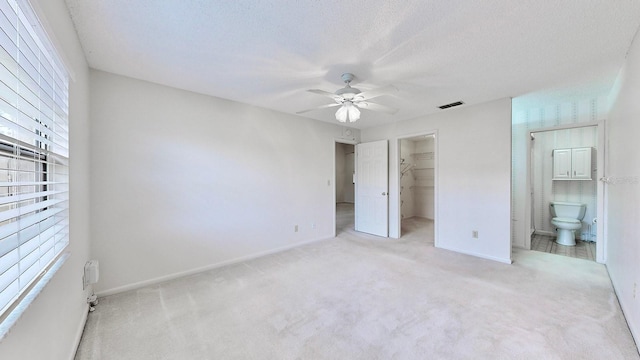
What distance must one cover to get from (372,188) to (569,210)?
343 cm

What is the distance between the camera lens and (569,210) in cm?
429

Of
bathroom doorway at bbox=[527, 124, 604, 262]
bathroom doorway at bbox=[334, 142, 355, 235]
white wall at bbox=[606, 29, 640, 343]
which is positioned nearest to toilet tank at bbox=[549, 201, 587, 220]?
A: bathroom doorway at bbox=[527, 124, 604, 262]

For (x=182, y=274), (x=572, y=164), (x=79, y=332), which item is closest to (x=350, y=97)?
(x=182, y=274)

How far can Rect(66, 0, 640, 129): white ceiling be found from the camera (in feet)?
5.29

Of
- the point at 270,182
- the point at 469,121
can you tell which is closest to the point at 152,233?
the point at 270,182

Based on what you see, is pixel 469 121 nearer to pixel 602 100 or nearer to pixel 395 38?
pixel 602 100

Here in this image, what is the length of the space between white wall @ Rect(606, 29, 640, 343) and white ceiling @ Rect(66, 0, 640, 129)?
292 millimetres

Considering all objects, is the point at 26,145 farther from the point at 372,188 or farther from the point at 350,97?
the point at 372,188

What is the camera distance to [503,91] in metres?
3.07

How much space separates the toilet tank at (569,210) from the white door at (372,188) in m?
3.03

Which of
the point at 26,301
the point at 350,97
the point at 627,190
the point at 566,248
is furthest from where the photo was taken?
the point at 566,248

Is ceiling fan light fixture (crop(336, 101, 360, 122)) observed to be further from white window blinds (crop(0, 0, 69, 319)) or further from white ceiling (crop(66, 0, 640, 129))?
white window blinds (crop(0, 0, 69, 319))

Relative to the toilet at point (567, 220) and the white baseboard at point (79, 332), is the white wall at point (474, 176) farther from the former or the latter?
the white baseboard at point (79, 332)

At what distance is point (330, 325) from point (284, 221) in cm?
220
